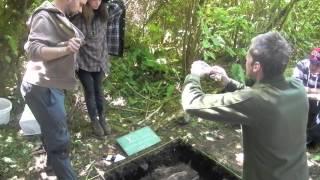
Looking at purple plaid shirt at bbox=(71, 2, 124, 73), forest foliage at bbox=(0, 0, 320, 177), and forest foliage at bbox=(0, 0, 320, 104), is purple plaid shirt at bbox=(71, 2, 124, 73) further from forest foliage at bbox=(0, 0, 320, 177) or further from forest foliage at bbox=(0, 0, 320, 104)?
forest foliage at bbox=(0, 0, 320, 104)

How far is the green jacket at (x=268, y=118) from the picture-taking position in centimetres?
222

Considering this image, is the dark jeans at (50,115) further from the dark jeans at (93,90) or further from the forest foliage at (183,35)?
the forest foliage at (183,35)

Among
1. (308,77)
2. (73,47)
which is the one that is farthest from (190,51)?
(73,47)

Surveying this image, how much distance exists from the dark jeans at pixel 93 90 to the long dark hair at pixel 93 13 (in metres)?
0.53

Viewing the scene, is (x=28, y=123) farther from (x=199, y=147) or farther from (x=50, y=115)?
(x=199, y=147)

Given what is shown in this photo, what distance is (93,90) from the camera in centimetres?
425

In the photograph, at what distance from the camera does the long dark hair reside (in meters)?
3.84

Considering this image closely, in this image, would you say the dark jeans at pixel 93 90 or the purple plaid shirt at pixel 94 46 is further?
the dark jeans at pixel 93 90

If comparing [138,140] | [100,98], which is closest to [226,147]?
[138,140]

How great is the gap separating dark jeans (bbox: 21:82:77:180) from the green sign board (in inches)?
41.7

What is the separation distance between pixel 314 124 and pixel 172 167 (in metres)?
1.64

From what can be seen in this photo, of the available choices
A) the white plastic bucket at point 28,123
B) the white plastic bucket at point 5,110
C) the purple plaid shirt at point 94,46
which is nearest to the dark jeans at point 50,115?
the purple plaid shirt at point 94,46

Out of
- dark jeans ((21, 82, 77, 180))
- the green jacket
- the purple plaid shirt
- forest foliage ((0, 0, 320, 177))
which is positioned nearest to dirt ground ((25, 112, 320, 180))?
forest foliage ((0, 0, 320, 177))

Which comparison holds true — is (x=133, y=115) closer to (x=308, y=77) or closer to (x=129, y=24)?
(x=129, y=24)
